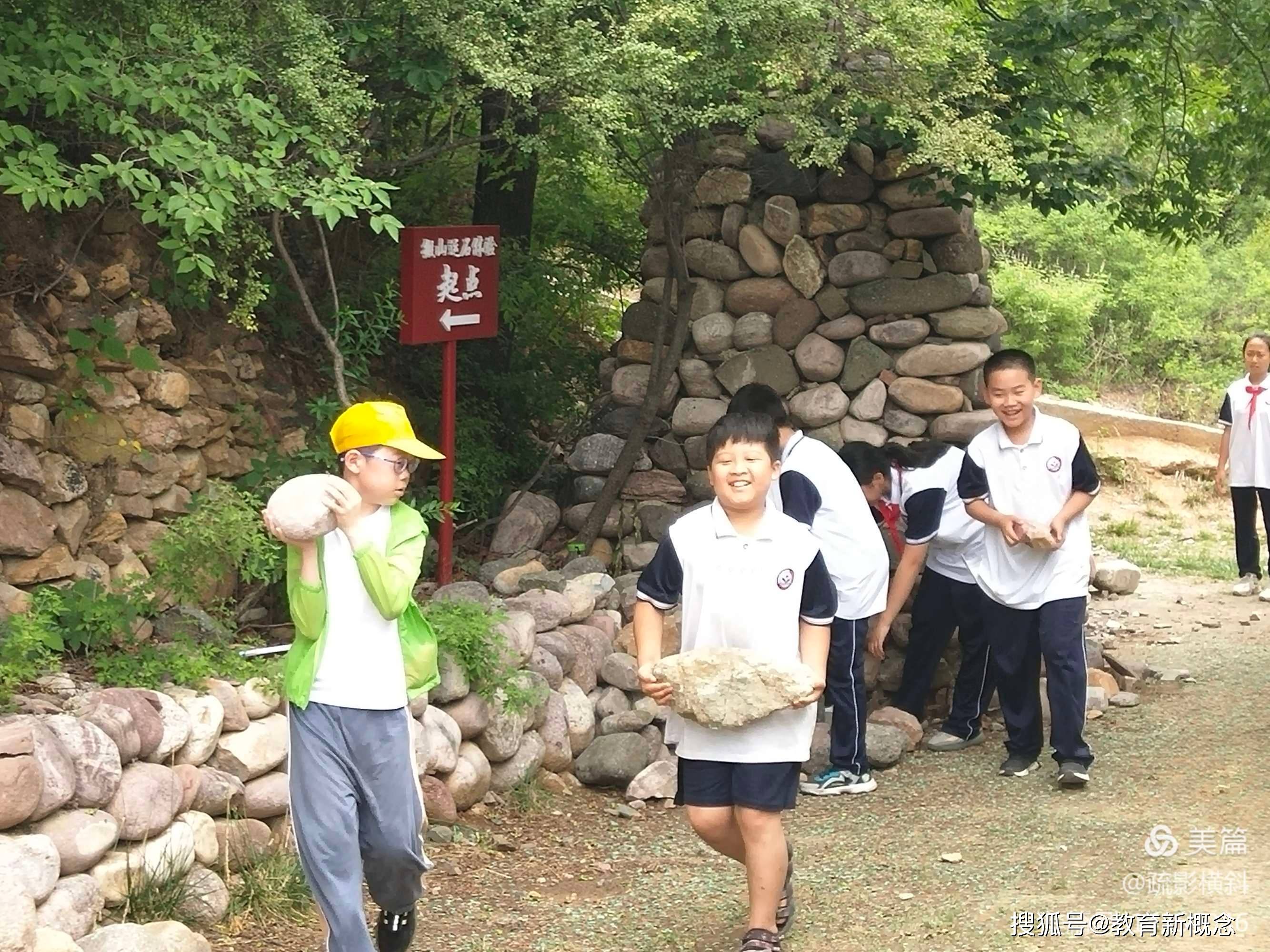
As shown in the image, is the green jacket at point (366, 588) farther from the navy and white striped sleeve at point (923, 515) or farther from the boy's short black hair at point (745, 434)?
the navy and white striped sleeve at point (923, 515)

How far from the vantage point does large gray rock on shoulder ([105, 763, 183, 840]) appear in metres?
4.16

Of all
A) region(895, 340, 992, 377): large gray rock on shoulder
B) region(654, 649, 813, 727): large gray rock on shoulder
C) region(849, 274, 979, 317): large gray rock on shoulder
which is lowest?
region(654, 649, 813, 727): large gray rock on shoulder

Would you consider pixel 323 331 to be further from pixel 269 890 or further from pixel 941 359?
pixel 941 359

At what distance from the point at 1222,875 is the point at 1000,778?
4.28 feet

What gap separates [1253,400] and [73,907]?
23.9ft

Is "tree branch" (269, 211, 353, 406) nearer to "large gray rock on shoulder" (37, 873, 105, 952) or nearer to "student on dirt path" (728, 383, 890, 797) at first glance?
"student on dirt path" (728, 383, 890, 797)

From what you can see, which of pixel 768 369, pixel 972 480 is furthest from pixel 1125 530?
pixel 972 480

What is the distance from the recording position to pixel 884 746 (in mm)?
6215

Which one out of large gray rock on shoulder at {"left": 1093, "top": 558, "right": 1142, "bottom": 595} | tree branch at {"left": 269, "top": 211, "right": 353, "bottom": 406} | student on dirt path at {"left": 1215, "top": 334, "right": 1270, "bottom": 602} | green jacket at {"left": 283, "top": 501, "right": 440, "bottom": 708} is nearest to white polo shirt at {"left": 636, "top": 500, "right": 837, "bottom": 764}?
green jacket at {"left": 283, "top": 501, "right": 440, "bottom": 708}

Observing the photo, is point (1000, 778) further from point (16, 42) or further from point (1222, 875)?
point (16, 42)

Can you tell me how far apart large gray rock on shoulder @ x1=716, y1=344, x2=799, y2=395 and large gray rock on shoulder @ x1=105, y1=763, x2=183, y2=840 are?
401 centimetres

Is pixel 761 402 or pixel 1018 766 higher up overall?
pixel 761 402

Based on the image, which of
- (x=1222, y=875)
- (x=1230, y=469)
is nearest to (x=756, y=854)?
(x=1222, y=875)

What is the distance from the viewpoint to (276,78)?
5.43m
